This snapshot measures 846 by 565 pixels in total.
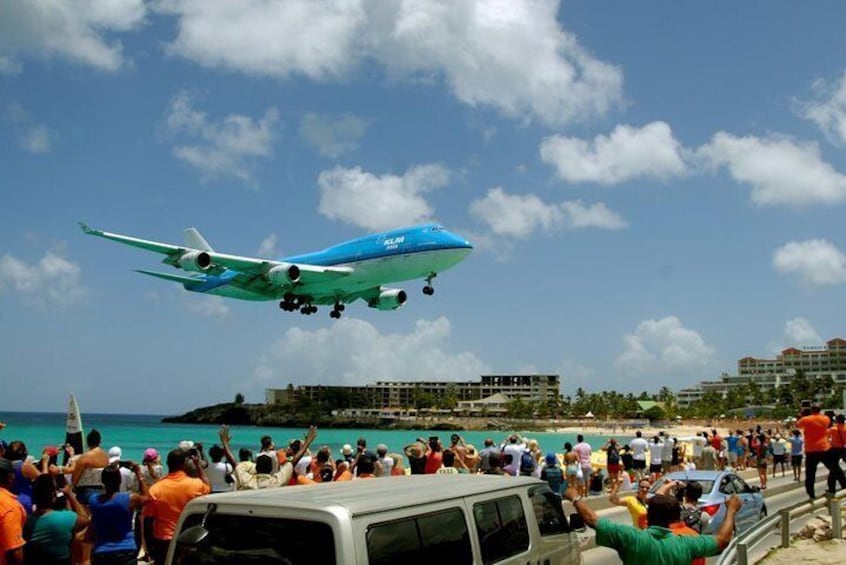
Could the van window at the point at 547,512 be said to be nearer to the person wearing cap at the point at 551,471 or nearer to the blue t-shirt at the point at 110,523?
the blue t-shirt at the point at 110,523

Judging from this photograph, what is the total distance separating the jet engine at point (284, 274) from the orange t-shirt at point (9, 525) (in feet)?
117

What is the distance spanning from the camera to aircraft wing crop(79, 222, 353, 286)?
39.8 m

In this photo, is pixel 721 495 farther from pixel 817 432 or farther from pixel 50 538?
pixel 50 538

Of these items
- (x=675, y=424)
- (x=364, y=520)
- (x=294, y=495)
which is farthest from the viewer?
(x=675, y=424)

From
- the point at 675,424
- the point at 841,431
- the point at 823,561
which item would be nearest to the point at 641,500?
the point at 823,561

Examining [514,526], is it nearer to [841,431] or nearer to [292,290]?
[841,431]

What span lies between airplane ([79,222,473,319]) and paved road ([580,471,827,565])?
1995 cm

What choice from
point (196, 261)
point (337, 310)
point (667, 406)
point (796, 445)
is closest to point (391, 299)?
point (337, 310)

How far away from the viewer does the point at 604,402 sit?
192 m

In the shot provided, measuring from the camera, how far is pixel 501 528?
5.83 m

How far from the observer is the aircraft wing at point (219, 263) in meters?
39.8

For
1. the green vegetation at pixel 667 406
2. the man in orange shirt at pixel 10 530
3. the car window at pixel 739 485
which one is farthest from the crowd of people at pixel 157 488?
the green vegetation at pixel 667 406

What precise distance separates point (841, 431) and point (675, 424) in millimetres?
148879

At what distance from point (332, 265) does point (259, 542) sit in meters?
39.5
